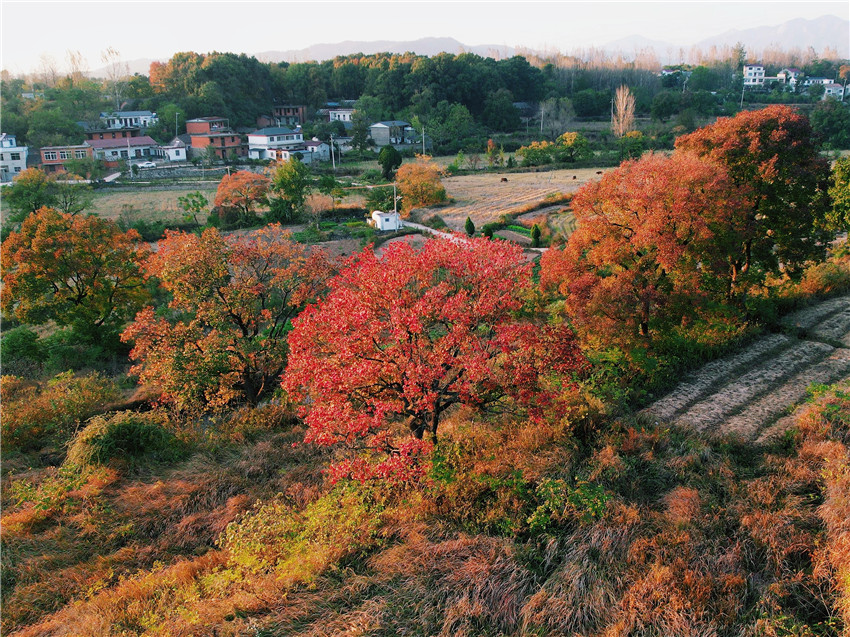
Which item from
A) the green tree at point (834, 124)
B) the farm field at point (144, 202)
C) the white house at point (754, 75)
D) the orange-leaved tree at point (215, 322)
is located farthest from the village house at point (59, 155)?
the white house at point (754, 75)

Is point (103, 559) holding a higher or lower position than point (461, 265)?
lower

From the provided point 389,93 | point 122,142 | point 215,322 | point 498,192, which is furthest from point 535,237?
point 389,93

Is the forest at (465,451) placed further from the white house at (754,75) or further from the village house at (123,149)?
the white house at (754,75)

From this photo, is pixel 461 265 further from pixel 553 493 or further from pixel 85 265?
pixel 85 265

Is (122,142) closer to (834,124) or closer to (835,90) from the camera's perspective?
(834,124)

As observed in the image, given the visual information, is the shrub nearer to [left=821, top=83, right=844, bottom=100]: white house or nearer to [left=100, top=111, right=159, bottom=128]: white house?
[left=100, top=111, right=159, bottom=128]: white house

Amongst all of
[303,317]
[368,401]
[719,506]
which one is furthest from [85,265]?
[719,506]
